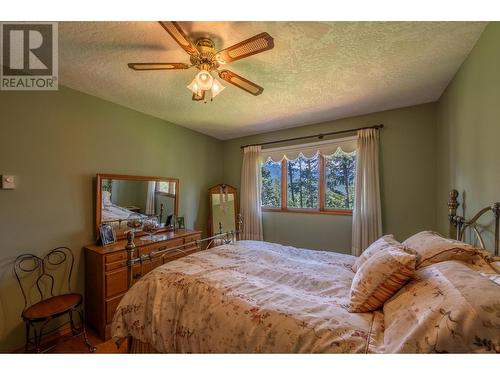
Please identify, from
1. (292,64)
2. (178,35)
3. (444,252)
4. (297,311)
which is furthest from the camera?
(292,64)

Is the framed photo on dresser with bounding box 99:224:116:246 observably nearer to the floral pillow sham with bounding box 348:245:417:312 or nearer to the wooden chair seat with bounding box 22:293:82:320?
the wooden chair seat with bounding box 22:293:82:320

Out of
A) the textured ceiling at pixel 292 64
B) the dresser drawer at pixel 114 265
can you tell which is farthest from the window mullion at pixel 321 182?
the dresser drawer at pixel 114 265

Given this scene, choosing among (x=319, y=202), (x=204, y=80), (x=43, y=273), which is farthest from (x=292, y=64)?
(x=43, y=273)

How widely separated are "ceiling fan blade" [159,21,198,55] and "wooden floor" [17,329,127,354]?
2.52 meters

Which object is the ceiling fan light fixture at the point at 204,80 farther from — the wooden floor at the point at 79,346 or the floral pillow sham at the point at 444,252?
the wooden floor at the point at 79,346

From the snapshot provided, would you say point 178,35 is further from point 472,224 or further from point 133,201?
point 472,224

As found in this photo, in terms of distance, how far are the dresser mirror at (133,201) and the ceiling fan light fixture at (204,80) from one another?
1729mm

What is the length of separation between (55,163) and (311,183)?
3.25m

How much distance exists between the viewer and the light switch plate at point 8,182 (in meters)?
1.83

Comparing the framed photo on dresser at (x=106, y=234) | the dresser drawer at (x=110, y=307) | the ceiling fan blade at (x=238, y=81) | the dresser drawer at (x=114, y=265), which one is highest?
the ceiling fan blade at (x=238, y=81)

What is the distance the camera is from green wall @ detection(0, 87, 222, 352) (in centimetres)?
187

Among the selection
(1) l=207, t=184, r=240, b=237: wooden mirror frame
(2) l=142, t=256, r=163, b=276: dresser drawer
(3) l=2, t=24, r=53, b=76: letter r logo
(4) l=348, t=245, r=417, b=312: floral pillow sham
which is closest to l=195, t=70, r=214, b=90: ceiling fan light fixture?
(3) l=2, t=24, r=53, b=76: letter r logo

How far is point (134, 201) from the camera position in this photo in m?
2.81
